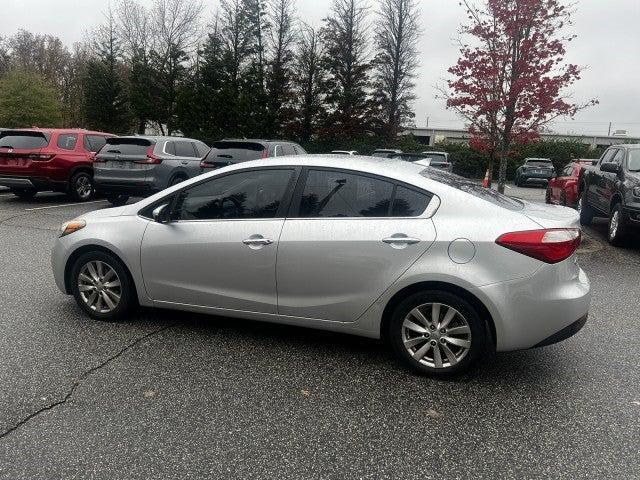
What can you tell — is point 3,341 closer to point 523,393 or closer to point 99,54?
point 523,393

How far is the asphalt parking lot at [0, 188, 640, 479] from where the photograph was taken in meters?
2.62

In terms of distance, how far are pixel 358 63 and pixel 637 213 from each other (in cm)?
3038

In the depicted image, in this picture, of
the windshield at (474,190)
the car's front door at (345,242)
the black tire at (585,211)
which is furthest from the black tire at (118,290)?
the black tire at (585,211)

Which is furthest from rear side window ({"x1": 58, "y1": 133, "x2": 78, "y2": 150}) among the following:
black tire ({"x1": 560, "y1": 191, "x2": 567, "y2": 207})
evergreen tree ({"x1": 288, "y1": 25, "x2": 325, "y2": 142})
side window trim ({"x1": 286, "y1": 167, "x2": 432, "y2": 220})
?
evergreen tree ({"x1": 288, "y1": 25, "x2": 325, "y2": 142})

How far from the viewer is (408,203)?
3611mm

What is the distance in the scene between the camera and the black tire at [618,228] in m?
8.27

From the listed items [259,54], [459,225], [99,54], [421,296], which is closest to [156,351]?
[421,296]

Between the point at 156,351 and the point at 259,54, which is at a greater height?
the point at 259,54

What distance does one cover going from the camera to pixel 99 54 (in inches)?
1620

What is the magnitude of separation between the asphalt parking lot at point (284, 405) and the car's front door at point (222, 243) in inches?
15.8

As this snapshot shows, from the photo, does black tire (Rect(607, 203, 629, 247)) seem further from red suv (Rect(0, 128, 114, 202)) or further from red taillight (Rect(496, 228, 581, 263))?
red suv (Rect(0, 128, 114, 202))

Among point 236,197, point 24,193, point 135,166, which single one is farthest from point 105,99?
point 236,197

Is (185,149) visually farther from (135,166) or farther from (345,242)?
(345,242)

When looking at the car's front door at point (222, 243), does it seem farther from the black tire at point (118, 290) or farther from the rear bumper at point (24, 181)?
the rear bumper at point (24, 181)
